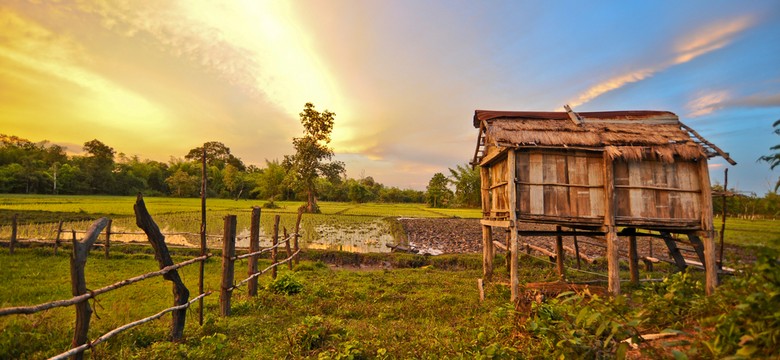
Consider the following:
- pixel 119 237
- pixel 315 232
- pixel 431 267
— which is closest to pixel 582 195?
pixel 431 267

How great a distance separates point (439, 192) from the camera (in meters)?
63.4

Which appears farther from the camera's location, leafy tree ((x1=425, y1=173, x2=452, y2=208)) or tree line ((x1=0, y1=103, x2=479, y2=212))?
leafy tree ((x1=425, y1=173, x2=452, y2=208))

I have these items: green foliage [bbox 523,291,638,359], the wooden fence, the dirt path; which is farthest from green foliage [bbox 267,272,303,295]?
the dirt path

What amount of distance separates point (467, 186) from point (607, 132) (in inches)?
1946

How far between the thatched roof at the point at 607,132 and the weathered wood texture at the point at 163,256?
7.43 meters

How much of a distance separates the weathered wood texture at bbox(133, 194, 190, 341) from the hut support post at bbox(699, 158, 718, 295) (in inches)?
474

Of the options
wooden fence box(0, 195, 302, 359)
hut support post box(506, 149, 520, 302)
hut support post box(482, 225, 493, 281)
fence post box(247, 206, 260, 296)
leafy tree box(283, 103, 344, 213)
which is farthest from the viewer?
leafy tree box(283, 103, 344, 213)

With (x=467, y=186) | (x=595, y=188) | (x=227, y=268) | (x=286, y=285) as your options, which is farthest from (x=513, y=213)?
(x=467, y=186)

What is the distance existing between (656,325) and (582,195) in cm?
664

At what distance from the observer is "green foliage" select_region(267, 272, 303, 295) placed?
8.47 metres

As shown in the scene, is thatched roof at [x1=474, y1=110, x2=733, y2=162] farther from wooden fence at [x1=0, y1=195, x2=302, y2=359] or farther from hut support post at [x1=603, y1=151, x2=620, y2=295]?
wooden fence at [x1=0, y1=195, x2=302, y2=359]

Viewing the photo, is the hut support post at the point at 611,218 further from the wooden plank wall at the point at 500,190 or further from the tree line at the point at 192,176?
the tree line at the point at 192,176

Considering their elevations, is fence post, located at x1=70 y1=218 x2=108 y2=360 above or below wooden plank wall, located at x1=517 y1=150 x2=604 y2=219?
below

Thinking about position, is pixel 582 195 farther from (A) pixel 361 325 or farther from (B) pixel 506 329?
(A) pixel 361 325
